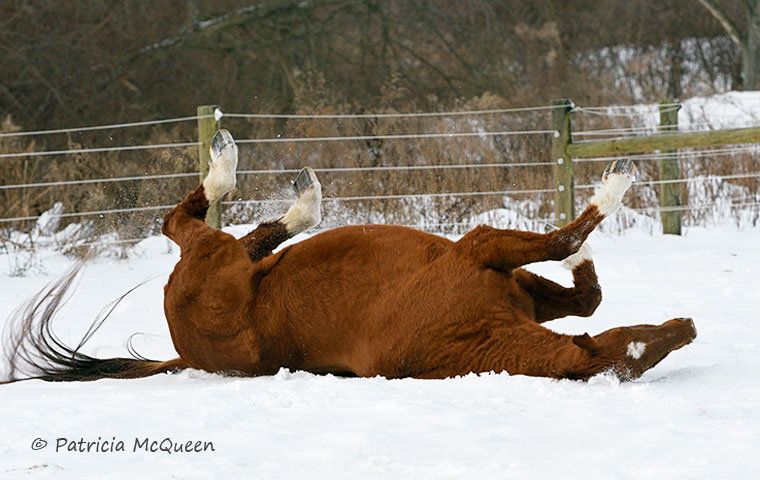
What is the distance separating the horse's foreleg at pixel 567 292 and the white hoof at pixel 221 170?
1.27m

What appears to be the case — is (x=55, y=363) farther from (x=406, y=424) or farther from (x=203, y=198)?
(x=406, y=424)

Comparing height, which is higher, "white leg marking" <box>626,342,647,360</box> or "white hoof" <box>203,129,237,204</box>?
"white hoof" <box>203,129,237,204</box>

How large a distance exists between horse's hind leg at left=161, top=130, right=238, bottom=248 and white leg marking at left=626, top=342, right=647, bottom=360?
150 centimetres

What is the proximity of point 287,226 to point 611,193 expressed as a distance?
1270 millimetres

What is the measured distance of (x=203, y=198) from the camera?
11.3 feet

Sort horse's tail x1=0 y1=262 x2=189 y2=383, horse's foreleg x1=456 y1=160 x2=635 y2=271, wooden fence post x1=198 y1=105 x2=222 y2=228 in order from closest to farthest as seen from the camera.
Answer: horse's foreleg x1=456 y1=160 x2=635 y2=271 < horse's tail x1=0 y1=262 x2=189 y2=383 < wooden fence post x1=198 y1=105 x2=222 y2=228

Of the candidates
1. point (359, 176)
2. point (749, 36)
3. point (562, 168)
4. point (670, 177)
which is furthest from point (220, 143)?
point (749, 36)

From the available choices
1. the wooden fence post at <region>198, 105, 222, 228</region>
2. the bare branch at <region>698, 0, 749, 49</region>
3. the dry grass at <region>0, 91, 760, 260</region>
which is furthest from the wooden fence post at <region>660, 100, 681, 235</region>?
the bare branch at <region>698, 0, 749, 49</region>

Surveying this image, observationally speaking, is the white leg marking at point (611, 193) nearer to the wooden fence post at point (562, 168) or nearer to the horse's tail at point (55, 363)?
the horse's tail at point (55, 363)

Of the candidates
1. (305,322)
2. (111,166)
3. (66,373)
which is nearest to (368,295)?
(305,322)

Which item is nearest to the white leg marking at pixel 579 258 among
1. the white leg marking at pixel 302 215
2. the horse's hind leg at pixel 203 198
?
the white leg marking at pixel 302 215

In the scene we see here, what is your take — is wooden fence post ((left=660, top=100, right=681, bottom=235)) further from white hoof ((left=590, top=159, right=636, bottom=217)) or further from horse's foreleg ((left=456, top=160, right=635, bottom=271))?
horse's foreleg ((left=456, top=160, right=635, bottom=271))

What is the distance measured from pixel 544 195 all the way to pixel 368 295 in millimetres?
6467

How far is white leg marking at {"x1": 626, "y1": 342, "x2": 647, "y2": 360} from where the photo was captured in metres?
2.46
